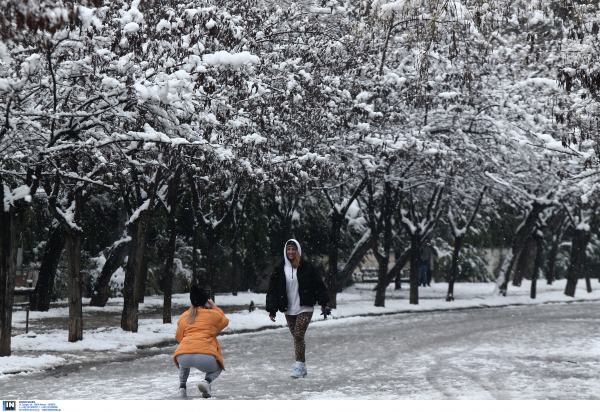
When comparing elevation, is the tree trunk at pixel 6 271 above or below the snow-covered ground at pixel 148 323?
above

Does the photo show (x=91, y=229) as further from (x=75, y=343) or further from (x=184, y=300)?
(x=75, y=343)

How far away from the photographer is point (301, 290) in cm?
988

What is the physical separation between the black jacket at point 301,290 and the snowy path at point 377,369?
1018 millimetres

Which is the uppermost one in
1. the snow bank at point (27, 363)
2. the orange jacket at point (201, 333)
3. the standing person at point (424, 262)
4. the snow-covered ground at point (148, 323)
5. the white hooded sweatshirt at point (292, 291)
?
the standing person at point (424, 262)

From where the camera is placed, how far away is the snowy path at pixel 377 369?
8898 mm

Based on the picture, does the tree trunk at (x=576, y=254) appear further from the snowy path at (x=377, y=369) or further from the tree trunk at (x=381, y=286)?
the snowy path at (x=377, y=369)

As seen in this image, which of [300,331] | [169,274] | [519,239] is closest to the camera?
[300,331]

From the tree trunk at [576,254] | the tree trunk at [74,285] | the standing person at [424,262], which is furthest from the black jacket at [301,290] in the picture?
the standing person at [424,262]

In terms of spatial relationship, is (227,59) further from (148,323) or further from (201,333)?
(148,323)

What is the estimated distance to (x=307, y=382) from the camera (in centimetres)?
962

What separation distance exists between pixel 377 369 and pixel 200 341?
3776mm

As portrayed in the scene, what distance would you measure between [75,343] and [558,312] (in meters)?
17.3

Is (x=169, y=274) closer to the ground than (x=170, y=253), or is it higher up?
closer to the ground

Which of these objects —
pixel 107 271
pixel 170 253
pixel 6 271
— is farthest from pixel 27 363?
pixel 107 271
